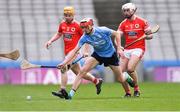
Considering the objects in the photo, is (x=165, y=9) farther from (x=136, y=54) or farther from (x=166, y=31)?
(x=136, y=54)

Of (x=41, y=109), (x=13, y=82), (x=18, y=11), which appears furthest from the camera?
(x=18, y=11)

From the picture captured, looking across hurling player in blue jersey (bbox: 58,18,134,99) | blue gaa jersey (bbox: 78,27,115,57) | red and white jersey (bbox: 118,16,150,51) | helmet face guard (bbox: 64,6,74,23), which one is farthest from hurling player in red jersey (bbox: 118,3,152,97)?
helmet face guard (bbox: 64,6,74,23)

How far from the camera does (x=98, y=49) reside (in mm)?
16984

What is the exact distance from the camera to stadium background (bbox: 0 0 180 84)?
28.2 metres

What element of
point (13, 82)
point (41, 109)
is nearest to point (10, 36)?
point (13, 82)

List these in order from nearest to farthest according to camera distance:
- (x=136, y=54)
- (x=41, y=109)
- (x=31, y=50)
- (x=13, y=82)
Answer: (x=41, y=109) → (x=136, y=54) → (x=13, y=82) → (x=31, y=50)

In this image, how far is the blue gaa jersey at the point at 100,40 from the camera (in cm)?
1659

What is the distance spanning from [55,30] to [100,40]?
50.4 ft

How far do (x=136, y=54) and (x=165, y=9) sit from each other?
54.0ft

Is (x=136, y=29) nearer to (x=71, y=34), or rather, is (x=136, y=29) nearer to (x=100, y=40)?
(x=71, y=34)

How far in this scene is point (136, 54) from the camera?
58.7 ft

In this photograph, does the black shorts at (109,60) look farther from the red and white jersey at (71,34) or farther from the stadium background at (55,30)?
the stadium background at (55,30)

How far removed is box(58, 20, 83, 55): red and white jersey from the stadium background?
9.71 m

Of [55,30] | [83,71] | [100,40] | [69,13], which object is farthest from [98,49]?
[55,30]
